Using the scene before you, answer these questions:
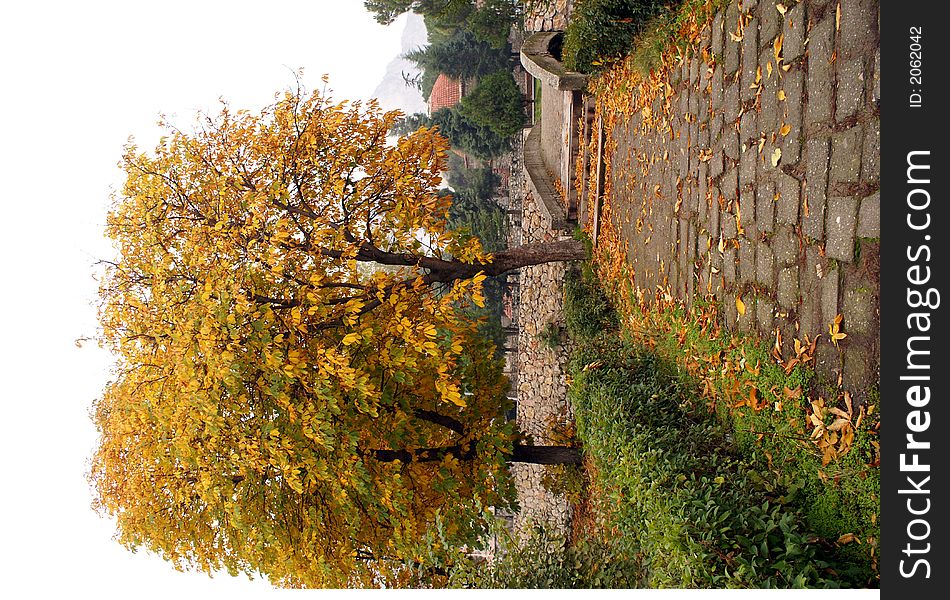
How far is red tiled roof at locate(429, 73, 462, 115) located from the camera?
27344mm

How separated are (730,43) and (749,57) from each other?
0.42 meters

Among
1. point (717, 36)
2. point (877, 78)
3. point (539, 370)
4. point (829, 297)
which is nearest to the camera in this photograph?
point (877, 78)

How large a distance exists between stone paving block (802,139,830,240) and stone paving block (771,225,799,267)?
0.15 meters

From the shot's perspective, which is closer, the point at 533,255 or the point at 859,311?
the point at 859,311

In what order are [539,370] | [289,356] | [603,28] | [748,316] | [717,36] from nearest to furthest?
[748,316] → [717,36] → [289,356] → [603,28] → [539,370]

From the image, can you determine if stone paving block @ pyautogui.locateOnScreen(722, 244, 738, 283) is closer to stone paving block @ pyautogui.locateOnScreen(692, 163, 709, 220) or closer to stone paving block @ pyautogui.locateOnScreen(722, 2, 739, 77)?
stone paving block @ pyautogui.locateOnScreen(692, 163, 709, 220)

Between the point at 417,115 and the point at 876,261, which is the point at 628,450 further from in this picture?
the point at 417,115

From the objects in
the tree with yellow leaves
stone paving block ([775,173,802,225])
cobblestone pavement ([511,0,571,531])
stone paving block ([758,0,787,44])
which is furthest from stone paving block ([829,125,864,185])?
cobblestone pavement ([511,0,571,531])

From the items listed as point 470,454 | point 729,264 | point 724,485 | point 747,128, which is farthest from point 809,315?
point 470,454

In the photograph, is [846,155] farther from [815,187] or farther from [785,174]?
[785,174]

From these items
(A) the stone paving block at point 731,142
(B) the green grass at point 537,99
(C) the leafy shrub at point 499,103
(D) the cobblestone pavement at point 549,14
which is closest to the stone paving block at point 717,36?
(A) the stone paving block at point 731,142

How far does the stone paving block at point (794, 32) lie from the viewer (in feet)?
13.2

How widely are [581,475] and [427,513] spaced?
3285mm

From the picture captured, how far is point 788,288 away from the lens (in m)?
4.20
